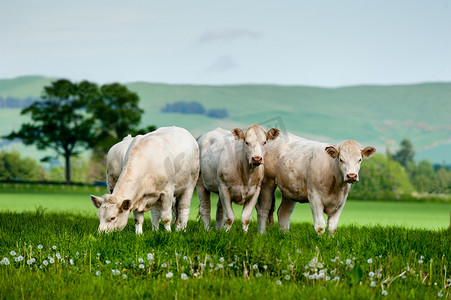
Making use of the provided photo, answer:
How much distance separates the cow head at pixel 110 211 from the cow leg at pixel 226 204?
8.50 feet

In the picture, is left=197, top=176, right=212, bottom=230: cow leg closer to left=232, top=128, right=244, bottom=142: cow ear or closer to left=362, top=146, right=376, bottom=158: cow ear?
left=232, top=128, right=244, bottom=142: cow ear

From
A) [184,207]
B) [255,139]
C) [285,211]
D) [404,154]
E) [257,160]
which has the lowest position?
[404,154]

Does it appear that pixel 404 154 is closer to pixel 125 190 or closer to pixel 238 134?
pixel 238 134

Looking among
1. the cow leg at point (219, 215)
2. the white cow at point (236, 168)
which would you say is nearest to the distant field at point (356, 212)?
the cow leg at point (219, 215)

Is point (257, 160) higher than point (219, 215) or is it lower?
higher

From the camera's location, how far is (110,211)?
11.3 m

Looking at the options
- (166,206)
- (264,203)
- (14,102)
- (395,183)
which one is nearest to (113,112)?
(395,183)

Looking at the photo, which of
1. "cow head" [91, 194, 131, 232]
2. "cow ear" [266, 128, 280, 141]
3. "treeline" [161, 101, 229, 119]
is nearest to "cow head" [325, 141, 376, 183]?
"cow ear" [266, 128, 280, 141]

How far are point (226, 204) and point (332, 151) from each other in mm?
2693

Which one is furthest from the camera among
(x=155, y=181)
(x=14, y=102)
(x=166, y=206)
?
(x=14, y=102)

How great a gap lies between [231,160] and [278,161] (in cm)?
105

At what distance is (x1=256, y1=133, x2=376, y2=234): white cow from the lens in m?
12.0

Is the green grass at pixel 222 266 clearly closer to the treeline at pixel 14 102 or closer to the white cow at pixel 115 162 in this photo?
the white cow at pixel 115 162

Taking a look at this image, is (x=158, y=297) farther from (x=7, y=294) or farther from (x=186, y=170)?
(x=186, y=170)
